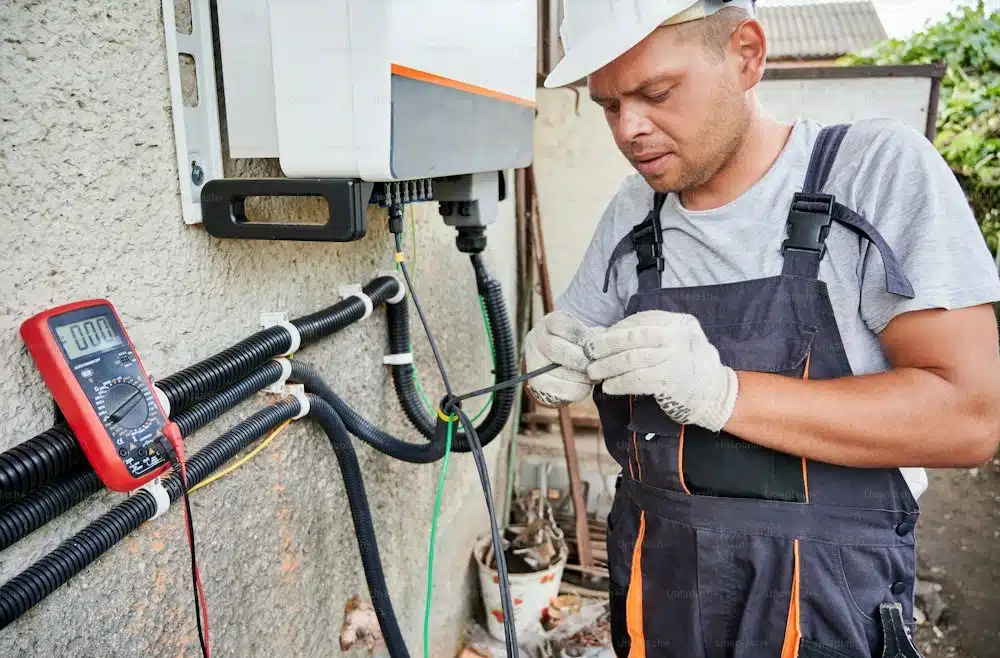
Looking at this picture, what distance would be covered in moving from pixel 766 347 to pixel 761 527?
251 mm

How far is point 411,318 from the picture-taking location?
164 centimetres

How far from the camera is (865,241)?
0.88m

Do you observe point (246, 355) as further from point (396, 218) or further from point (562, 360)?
point (562, 360)

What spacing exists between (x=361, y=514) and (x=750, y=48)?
1.00m

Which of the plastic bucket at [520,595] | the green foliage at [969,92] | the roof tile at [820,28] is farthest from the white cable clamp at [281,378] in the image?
the roof tile at [820,28]

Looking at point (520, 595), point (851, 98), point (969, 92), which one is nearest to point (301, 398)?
point (520, 595)

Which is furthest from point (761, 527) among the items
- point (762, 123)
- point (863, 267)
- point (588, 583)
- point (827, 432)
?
point (588, 583)

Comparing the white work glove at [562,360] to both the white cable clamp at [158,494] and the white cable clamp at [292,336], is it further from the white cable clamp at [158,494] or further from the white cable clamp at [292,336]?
the white cable clamp at [158,494]

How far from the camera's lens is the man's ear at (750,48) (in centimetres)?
94

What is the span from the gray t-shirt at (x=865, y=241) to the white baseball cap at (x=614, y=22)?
0.84 feet

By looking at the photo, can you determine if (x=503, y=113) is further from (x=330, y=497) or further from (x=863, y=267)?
(x=330, y=497)

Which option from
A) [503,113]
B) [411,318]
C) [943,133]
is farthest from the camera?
[943,133]

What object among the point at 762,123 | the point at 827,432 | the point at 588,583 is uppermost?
the point at 762,123

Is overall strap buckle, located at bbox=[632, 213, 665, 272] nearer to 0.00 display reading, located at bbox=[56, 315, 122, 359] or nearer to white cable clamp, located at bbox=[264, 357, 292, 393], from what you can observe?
white cable clamp, located at bbox=[264, 357, 292, 393]
